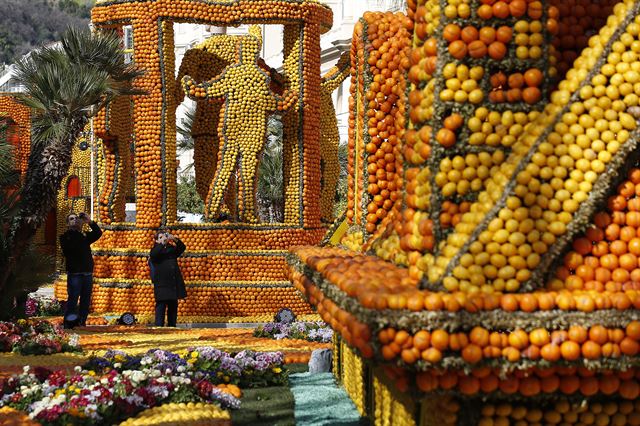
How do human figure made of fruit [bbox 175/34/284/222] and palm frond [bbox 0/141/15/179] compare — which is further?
human figure made of fruit [bbox 175/34/284/222]

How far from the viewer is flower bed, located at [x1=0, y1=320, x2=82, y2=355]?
11352mm

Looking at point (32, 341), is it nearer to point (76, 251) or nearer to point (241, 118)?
point (76, 251)

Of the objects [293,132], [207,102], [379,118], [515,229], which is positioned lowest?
[515,229]

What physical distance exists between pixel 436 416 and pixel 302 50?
14182 millimetres

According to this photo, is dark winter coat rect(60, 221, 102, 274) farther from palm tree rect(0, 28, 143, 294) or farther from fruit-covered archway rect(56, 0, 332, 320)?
fruit-covered archway rect(56, 0, 332, 320)

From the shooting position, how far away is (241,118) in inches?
713

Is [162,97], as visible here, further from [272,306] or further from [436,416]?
[436,416]

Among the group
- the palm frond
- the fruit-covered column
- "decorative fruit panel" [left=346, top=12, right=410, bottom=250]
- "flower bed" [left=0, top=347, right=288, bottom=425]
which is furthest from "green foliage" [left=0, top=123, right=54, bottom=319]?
the fruit-covered column

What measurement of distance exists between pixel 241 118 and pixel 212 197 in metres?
1.67

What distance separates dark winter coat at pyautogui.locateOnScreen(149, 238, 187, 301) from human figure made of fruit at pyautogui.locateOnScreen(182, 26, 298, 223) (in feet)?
12.1

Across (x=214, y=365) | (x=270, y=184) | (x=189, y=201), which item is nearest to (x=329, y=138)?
(x=214, y=365)

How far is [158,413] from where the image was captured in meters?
7.61

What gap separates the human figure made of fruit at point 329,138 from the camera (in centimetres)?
2102

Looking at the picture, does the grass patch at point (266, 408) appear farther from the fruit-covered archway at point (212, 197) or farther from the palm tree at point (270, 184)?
the palm tree at point (270, 184)
